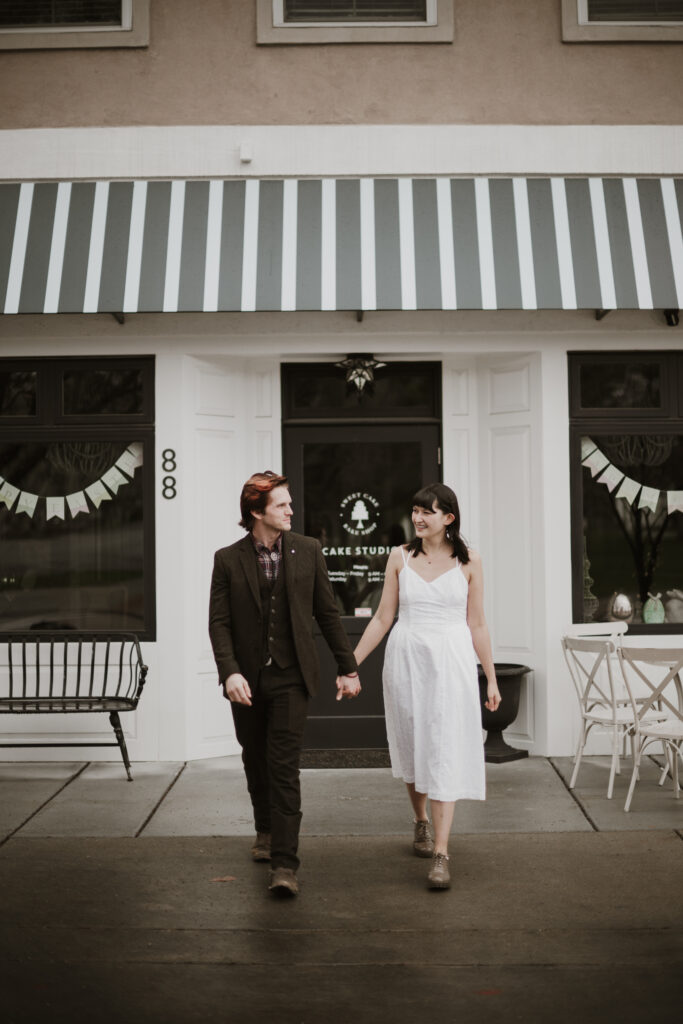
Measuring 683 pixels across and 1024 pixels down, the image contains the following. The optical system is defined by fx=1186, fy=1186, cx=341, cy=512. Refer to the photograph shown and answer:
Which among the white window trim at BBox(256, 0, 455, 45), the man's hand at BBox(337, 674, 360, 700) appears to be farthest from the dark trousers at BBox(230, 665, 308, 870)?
the white window trim at BBox(256, 0, 455, 45)

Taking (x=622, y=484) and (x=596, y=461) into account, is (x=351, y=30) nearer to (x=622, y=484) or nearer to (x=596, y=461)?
(x=596, y=461)

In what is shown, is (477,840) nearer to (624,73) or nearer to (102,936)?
(102,936)

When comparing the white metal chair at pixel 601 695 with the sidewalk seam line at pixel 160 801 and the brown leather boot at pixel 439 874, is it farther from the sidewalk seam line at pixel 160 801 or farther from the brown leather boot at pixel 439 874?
the sidewalk seam line at pixel 160 801

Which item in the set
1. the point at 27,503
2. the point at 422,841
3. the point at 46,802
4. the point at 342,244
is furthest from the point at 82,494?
the point at 422,841

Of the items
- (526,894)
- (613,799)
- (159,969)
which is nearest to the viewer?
(159,969)

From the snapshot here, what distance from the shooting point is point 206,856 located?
6434 millimetres

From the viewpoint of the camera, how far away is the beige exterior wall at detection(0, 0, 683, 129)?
8.77 metres

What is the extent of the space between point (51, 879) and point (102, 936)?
3.16 feet

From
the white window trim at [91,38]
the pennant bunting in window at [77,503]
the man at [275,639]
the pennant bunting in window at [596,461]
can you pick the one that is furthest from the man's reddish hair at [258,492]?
the white window trim at [91,38]

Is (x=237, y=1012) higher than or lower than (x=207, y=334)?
lower

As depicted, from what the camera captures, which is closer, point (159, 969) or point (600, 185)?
point (159, 969)

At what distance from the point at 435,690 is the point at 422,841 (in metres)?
1.01

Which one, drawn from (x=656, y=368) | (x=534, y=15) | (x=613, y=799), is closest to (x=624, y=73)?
(x=534, y=15)

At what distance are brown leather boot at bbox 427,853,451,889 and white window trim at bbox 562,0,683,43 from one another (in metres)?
6.05
